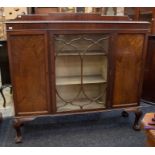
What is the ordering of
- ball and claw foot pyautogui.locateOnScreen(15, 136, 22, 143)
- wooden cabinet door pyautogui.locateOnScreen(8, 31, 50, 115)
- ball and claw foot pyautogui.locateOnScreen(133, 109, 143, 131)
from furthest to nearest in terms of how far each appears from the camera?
ball and claw foot pyautogui.locateOnScreen(133, 109, 143, 131), ball and claw foot pyautogui.locateOnScreen(15, 136, 22, 143), wooden cabinet door pyautogui.locateOnScreen(8, 31, 50, 115)

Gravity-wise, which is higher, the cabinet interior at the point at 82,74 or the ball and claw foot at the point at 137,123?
the cabinet interior at the point at 82,74

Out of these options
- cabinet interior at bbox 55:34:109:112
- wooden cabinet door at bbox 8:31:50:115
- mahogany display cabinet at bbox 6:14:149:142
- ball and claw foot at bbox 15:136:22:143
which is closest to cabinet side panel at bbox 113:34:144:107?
mahogany display cabinet at bbox 6:14:149:142

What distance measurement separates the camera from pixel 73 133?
2025mm

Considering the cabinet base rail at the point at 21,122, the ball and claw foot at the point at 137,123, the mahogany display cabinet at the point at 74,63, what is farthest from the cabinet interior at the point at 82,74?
the ball and claw foot at the point at 137,123

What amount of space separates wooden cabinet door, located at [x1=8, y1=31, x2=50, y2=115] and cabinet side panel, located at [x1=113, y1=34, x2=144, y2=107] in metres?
0.64

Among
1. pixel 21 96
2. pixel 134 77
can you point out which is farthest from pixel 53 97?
pixel 134 77

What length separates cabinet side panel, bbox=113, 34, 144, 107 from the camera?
1.77 m

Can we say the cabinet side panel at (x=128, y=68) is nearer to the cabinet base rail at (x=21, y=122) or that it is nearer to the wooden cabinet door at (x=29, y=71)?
the cabinet base rail at (x=21, y=122)

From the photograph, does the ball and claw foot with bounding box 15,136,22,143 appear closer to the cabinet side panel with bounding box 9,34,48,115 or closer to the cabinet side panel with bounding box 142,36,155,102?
the cabinet side panel with bounding box 9,34,48,115

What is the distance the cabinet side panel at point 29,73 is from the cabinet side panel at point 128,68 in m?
0.65

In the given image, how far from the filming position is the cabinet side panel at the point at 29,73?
160 centimetres

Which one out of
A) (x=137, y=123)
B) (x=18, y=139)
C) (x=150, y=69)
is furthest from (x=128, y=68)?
(x=18, y=139)

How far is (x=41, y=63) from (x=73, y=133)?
0.80m

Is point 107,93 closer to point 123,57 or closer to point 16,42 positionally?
point 123,57
